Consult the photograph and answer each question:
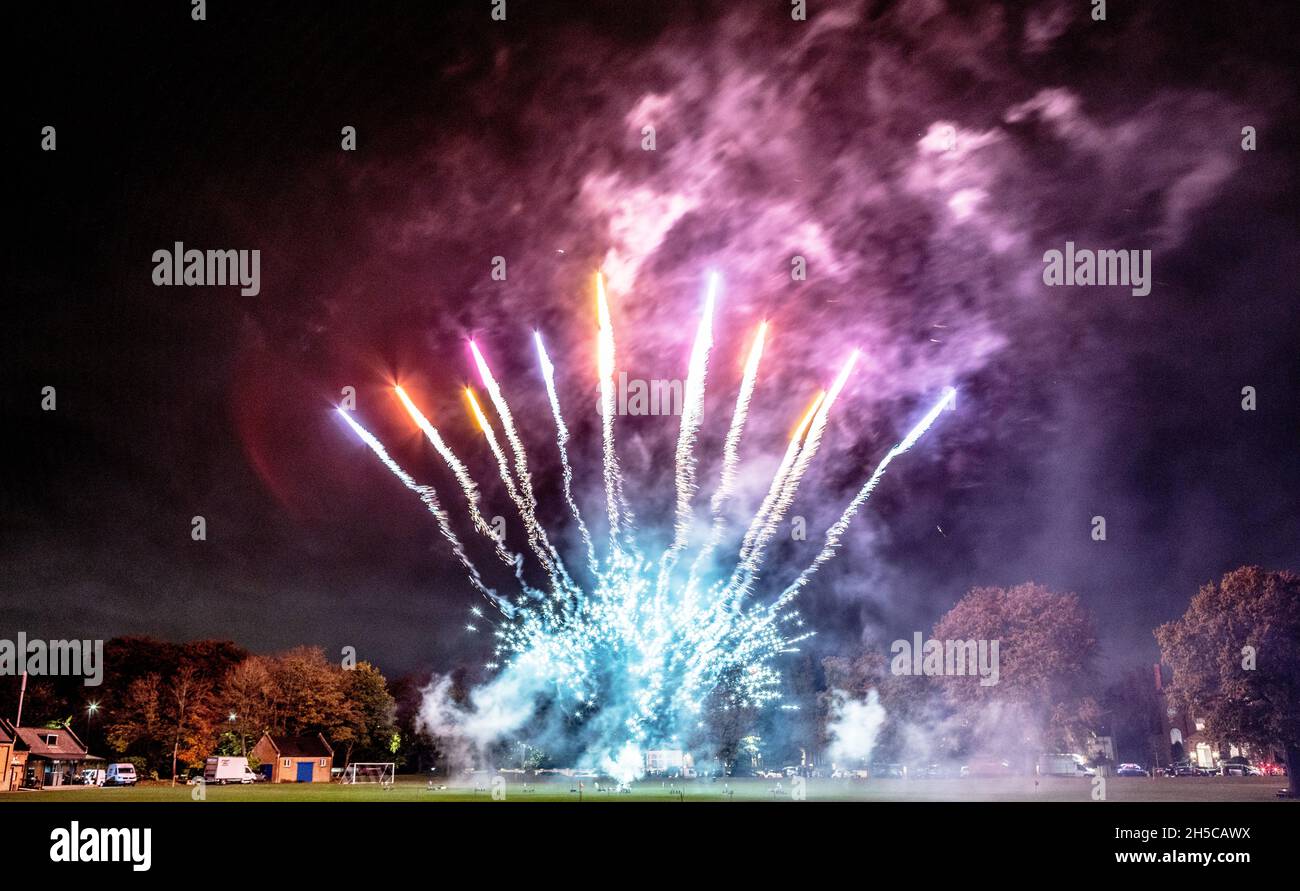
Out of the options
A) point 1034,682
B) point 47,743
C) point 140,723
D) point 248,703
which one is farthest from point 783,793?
point 140,723

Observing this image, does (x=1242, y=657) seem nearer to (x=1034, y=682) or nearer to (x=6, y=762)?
(x=1034, y=682)

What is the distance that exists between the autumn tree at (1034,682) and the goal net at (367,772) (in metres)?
55.9

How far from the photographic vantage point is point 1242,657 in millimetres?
75312

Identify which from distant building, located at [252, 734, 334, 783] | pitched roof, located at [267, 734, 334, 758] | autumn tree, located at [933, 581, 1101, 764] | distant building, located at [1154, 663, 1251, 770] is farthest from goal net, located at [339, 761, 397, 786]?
distant building, located at [1154, 663, 1251, 770]

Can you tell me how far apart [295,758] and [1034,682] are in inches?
2734

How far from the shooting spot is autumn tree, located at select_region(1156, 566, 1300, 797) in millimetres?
72750

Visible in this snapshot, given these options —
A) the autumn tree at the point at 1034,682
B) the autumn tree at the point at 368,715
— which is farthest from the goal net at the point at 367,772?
the autumn tree at the point at 1034,682

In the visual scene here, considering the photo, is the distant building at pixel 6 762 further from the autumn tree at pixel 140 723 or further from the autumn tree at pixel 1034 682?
the autumn tree at pixel 1034 682

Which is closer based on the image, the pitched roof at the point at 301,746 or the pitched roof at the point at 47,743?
the pitched roof at the point at 47,743

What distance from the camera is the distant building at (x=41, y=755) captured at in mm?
80125

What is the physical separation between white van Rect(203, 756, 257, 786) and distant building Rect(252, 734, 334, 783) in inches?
138
